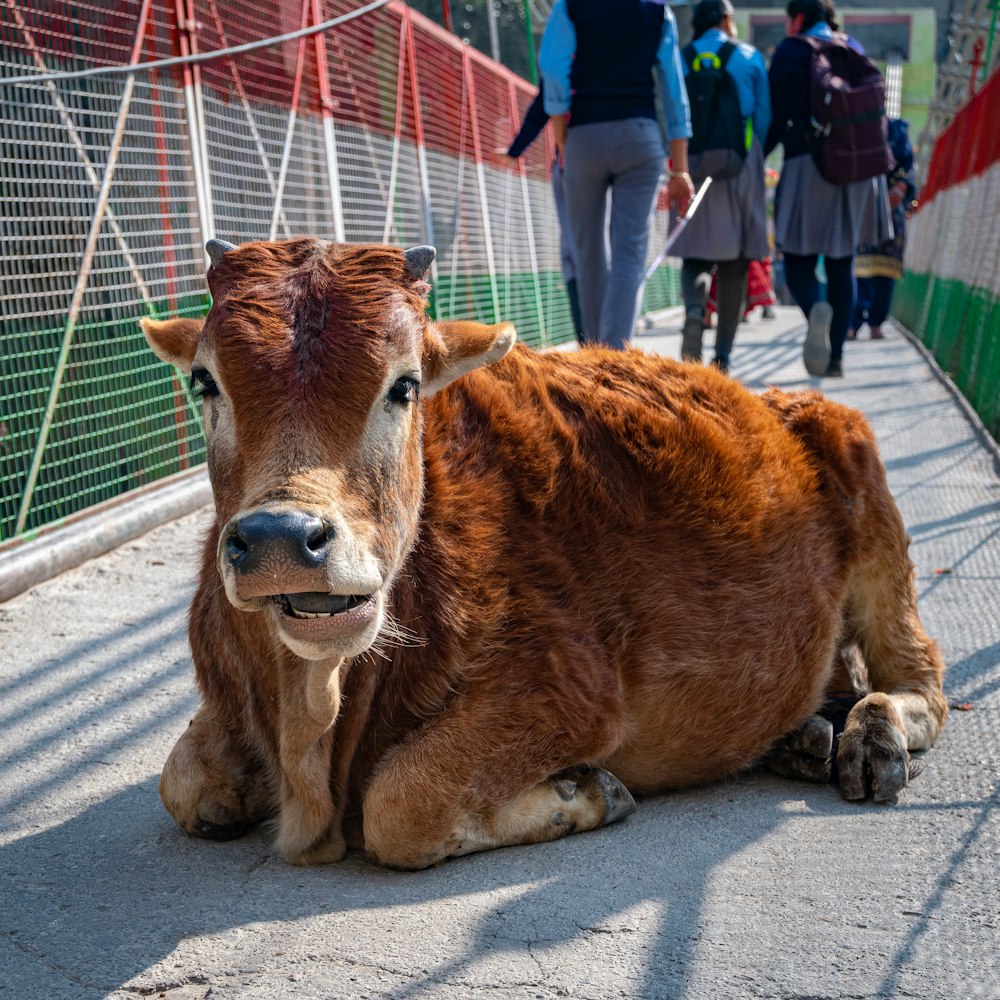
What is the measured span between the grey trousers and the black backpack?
1.17 meters

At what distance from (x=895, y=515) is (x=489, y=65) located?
10.9 metres

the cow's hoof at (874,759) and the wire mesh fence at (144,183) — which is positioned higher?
the wire mesh fence at (144,183)

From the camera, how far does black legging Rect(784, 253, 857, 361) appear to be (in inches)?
368

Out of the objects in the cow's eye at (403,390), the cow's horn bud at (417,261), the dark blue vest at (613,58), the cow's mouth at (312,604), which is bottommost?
the cow's mouth at (312,604)

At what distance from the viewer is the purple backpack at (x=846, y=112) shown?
28.6 ft

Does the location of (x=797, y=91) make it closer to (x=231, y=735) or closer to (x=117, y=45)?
(x=117, y=45)

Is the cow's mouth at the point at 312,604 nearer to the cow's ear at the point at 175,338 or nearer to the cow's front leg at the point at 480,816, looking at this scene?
the cow's front leg at the point at 480,816

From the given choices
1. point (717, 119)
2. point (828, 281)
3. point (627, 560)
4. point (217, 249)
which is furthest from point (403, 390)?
point (828, 281)

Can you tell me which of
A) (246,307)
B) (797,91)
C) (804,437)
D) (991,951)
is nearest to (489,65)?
(797,91)

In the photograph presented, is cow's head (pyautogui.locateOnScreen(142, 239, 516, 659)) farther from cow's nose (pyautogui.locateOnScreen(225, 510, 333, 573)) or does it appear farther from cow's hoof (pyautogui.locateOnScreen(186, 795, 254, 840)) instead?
cow's hoof (pyautogui.locateOnScreen(186, 795, 254, 840))

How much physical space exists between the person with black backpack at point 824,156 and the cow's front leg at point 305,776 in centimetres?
697

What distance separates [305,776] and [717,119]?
6.84 m

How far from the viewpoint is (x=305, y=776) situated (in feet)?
10.1

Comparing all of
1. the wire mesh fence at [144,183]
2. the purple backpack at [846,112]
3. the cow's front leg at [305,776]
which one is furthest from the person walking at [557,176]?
the cow's front leg at [305,776]
